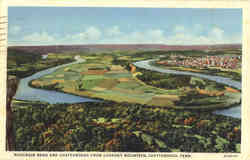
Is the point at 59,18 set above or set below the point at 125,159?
above

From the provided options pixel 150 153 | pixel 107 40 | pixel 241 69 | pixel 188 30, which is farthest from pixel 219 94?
pixel 107 40

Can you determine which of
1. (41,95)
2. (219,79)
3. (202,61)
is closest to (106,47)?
(41,95)

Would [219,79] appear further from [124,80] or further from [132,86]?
[124,80]

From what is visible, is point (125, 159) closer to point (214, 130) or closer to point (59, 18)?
point (214, 130)

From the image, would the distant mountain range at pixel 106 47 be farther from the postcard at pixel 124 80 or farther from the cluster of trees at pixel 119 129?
the cluster of trees at pixel 119 129

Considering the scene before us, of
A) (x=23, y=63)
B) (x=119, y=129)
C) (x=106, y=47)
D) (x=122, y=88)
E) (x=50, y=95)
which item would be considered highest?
(x=106, y=47)

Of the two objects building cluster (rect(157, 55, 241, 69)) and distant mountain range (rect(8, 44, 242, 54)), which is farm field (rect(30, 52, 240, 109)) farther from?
building cluster (rect(157, 55, 241, 69))

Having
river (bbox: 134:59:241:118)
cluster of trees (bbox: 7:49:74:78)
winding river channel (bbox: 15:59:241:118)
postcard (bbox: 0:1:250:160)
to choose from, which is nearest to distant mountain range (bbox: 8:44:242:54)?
postcard (bbox: 0:1:250:160)
